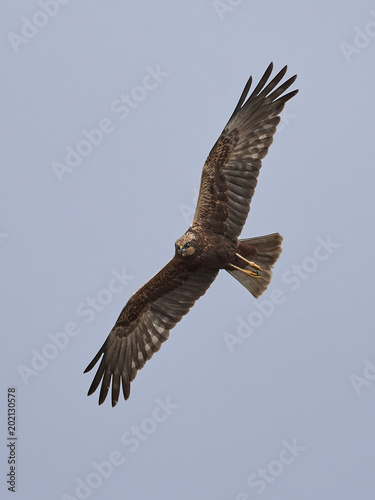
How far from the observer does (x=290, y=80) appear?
14.9 meters

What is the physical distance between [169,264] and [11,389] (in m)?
3.59

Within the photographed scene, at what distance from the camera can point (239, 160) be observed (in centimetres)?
1488

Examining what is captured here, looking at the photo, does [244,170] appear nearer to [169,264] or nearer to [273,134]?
[273,134]

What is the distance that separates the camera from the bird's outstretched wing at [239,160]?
584 inches

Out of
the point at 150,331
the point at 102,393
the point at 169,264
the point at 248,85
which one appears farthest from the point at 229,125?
the point at 102,393

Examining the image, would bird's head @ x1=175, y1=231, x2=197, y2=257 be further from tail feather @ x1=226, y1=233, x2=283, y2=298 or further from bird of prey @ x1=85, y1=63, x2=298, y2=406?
tail feather @ x1=226, y1=233, x2=283, y2=298

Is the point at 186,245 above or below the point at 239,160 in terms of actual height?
below

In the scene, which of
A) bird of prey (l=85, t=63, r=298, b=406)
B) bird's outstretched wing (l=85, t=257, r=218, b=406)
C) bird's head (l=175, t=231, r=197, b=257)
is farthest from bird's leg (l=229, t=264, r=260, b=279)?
bird's head (l=175, t=231, r=197, b=257)

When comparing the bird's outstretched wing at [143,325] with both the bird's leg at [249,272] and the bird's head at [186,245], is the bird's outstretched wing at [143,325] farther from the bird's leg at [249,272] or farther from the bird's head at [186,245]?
the bird's head at [186,245]

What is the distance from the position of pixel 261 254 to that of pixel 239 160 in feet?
4.49

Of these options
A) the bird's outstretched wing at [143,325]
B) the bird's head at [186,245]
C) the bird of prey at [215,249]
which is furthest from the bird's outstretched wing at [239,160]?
the bird's outstretched wing at [143,325]

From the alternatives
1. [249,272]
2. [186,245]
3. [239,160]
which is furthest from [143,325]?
[239,160]

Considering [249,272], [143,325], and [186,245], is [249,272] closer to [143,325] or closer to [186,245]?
[186,245]

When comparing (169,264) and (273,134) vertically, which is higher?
(273,134)
